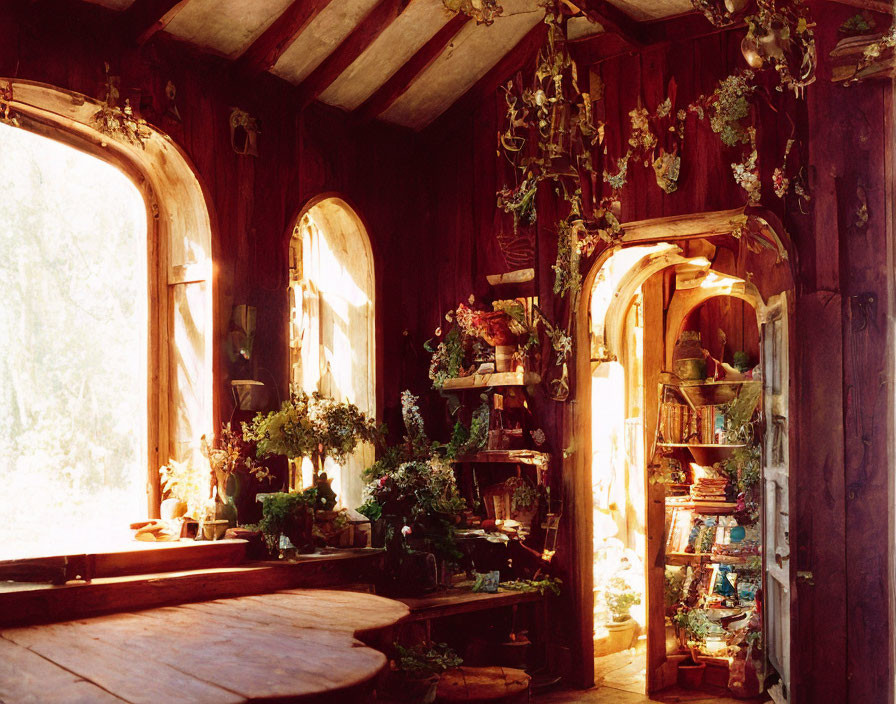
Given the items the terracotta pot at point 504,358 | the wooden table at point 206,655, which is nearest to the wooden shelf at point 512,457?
the terracotta pot at point 504,358

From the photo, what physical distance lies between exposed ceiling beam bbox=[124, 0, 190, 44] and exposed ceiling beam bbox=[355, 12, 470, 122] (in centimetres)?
172

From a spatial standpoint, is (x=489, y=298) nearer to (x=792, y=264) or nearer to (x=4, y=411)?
(x=792, y=264)

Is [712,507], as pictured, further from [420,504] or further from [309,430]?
[309,430]

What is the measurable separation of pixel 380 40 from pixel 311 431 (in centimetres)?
254

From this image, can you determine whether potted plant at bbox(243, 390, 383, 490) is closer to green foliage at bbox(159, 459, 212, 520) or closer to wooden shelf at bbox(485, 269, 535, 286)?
green foliage at bbox(159, 459, 212, 520)

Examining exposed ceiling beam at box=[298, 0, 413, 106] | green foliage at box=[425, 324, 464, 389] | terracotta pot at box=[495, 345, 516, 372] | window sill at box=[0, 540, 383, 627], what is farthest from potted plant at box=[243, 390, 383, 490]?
exposed ceiling beam at box=[298, 0, 413, 106]

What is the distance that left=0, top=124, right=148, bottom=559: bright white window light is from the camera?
5070 mm

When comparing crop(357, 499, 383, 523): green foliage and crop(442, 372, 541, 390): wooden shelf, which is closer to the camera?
crop(357, 499, 383, 523): green foliage

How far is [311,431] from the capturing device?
18.0 feet

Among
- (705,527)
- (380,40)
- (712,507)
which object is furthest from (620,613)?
(380,40)

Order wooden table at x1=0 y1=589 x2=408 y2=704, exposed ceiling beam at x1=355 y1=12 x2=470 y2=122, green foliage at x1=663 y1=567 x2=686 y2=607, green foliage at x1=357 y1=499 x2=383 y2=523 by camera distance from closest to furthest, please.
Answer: wooden table at x1=0 y1=589 x2=408 y2=704 < green foliage at x1=357 y1=499 x2=383 y2=523 < exposed ceiling beam at x1=355 y1=12 x2=470 y2=122 < green foliage at x1=663 y1=567 x2=686 y2=607

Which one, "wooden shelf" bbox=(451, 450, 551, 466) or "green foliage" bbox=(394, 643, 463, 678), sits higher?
"wooden shelf" bbox=(451, 450, 551, 466)

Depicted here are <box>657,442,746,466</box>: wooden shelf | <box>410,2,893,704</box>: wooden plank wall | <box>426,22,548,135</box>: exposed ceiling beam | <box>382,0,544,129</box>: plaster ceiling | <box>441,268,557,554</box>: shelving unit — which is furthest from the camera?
<box>657,442,746,466</box>: wooden shelf

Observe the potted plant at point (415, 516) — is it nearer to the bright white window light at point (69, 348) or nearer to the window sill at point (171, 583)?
the window sill at point (171, 583)
